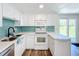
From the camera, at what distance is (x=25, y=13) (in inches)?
269

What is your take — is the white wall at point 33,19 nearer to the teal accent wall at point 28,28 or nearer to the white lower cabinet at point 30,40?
the teal accent wall at point 28,28

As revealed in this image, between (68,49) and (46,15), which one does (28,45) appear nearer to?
(46,15)

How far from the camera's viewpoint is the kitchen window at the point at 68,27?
25.3 feet

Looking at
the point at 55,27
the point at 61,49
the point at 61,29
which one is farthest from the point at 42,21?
the point at 61,49

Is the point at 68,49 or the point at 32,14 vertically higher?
the point at 32,14

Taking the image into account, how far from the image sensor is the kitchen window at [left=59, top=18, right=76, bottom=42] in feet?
25.3

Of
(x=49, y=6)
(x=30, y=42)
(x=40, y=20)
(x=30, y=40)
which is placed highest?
(x=49, y=6)

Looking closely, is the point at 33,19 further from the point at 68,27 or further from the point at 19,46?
the point at 19,46

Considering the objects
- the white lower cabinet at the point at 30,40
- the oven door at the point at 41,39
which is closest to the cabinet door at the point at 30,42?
the white lower cabinet at the point at 30,40

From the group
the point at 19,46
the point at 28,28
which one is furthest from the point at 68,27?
the point at 19,46

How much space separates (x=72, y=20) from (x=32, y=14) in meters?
2.79

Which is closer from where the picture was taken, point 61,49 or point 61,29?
point 61,49

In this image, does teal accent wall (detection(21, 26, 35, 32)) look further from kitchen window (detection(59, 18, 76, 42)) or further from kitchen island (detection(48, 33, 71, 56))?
kitchen island (detection(48, 33, 71, 56))

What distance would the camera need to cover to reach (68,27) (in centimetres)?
777
